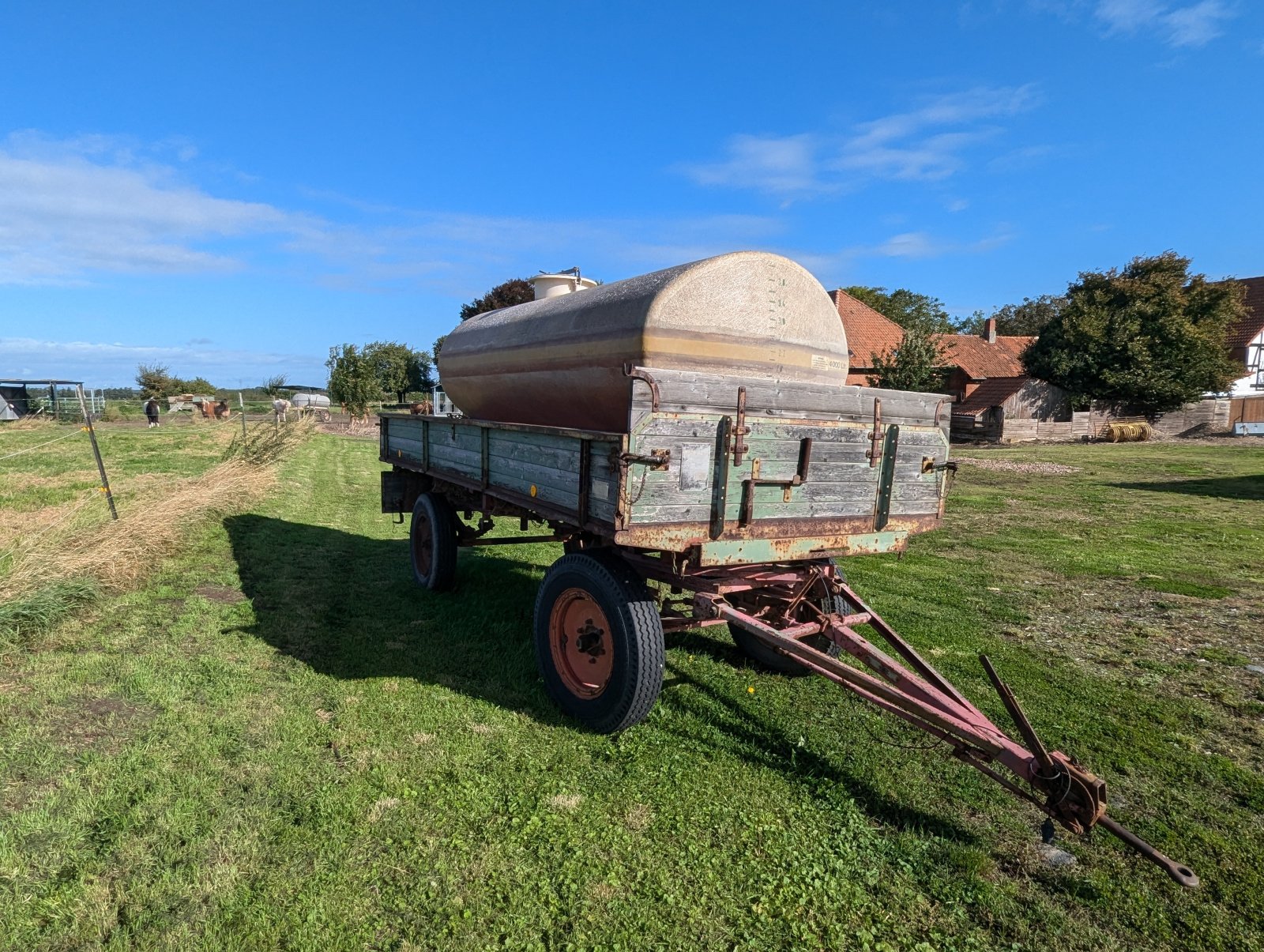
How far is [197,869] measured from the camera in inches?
108

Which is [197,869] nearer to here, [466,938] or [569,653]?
[466,938]

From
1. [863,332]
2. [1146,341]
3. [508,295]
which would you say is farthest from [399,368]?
[1146,341]

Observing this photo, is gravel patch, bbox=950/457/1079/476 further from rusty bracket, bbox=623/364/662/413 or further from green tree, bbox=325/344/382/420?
green tree, bbox=325/344/382/420

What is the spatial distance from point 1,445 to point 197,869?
24015mm

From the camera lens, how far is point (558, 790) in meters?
3.40

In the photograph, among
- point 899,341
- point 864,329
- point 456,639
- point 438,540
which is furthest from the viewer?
point 864,329

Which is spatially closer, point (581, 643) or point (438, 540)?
point (581, 643)

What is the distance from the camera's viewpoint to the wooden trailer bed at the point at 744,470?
10.9 feet

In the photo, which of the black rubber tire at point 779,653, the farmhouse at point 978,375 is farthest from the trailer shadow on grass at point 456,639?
the farmhouse at point 978,375

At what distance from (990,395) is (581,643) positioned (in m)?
30.4

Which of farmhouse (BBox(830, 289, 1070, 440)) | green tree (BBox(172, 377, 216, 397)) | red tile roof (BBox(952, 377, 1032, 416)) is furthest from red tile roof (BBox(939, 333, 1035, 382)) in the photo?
green tree (BBox(172, 377, 216, 397))

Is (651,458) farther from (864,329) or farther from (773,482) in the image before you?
(864,329)

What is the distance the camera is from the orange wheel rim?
4020 mm

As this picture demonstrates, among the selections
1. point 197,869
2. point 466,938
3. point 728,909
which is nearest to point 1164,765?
point 728,909
